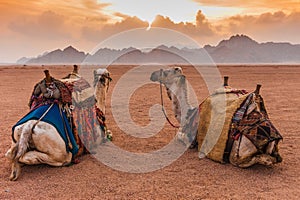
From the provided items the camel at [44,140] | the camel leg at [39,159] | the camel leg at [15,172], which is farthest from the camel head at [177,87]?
the camel leg at [15,172]

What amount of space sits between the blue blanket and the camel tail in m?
0.26

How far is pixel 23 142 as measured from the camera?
16.8 ft

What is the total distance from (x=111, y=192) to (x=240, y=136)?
7.29 ft

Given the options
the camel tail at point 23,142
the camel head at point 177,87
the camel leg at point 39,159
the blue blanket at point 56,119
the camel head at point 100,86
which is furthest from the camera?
the camel head at point 100,86

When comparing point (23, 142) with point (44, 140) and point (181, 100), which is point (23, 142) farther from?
point (181, 100)

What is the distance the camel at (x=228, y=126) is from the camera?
5.51 meters

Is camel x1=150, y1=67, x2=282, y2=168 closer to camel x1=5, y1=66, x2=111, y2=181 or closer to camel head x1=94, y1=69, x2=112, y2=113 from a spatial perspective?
camel head x1=94, y1=69, x2=112, y2=113

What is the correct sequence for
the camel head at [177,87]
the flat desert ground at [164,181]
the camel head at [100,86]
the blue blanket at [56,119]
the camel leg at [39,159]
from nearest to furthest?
the flat desert ground at [164,181], the camel leg at [39,159], the blue blanket at [56,119], the camel head at [177,87], the camel head at [100,86]

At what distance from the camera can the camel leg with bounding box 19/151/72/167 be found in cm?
522

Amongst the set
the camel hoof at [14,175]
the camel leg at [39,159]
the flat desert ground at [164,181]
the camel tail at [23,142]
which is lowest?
the flat desert ground at [164,181]

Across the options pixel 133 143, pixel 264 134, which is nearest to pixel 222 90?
pixel 264 134

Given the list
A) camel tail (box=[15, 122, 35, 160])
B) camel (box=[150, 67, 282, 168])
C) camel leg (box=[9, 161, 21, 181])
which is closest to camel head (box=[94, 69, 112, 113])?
camel (box=[150, 67, 282, 168])

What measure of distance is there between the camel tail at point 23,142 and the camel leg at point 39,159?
0.10 metres

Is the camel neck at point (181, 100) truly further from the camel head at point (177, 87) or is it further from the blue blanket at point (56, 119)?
the blue blanket at point (56, 119)
